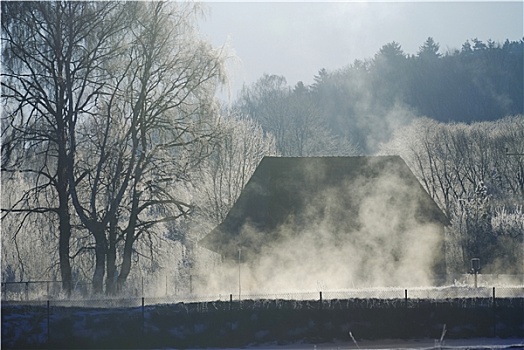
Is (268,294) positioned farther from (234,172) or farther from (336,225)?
(234,172)

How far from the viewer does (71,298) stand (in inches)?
1064

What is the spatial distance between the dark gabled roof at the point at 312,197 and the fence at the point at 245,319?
9.95m

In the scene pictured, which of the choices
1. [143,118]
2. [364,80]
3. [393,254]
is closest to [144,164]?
[143,118]

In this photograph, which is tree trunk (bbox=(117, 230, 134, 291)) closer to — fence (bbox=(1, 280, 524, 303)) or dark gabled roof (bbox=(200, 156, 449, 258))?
fence (bbox=(1, 280, 524, 303))

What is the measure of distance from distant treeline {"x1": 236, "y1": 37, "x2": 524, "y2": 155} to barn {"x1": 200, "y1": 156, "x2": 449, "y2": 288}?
185 ft

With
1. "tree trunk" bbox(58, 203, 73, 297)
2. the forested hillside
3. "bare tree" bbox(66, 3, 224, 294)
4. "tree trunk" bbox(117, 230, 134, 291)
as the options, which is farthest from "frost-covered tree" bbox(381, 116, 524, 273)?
"tree trunk" bbox(58, 203, 73, 297)

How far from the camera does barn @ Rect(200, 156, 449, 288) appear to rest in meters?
34.7

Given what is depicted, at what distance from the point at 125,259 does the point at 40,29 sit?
8853 millimetres

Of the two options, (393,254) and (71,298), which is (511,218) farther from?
(71,298)

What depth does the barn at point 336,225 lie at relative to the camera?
114 feet

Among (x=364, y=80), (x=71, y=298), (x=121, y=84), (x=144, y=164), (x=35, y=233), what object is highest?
(x=364, y=80)

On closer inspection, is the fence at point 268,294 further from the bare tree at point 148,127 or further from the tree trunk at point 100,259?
the bare tree at point 148,127

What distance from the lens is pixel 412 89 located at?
116500mm

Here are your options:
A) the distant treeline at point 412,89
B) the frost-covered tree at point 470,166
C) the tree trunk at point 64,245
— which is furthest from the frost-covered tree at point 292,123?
the tree trunk at point 64,245
